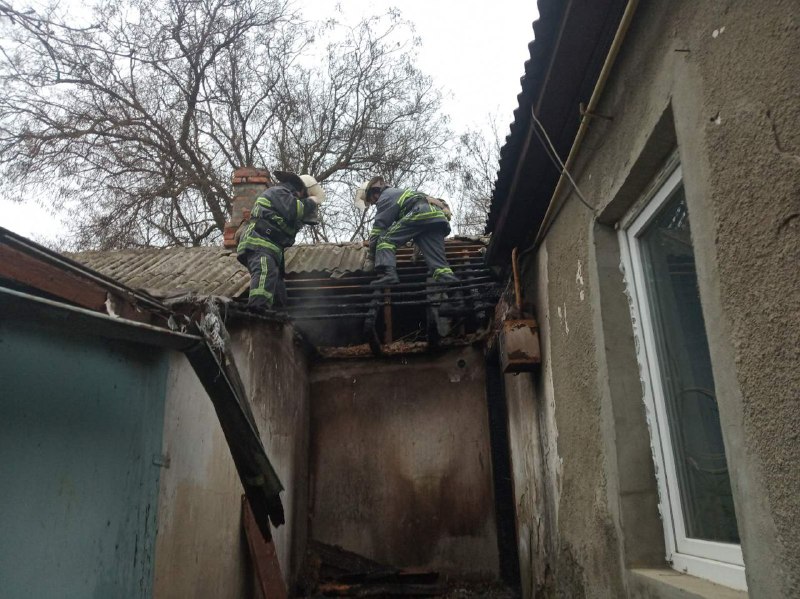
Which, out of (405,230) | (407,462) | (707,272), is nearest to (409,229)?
(405,230)

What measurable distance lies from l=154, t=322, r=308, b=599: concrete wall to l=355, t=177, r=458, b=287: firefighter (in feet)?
4.24

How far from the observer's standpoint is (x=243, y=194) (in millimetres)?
9859

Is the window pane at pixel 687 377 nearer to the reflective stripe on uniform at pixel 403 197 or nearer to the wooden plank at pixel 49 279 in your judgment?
the wooden plank at pixel 49 279

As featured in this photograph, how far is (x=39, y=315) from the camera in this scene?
112 inches

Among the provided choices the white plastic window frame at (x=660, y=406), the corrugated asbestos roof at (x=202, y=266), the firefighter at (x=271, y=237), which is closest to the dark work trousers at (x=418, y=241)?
the corrugated asbestos roof at (x=202, y=266)

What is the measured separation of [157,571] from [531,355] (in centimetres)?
283

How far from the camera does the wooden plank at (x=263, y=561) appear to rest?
5141mm

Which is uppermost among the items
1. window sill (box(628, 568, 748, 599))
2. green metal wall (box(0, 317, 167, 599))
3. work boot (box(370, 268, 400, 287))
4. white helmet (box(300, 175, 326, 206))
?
white helmet (box(300, 175, 326, 206))

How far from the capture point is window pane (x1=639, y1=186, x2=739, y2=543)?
2.19 meters

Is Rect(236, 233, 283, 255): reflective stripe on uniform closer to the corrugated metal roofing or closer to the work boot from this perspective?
the work boot

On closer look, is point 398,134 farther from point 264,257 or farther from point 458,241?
point 264,257

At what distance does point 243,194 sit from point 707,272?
8826 mm

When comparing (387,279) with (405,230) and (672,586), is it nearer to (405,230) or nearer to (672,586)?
(405,230)

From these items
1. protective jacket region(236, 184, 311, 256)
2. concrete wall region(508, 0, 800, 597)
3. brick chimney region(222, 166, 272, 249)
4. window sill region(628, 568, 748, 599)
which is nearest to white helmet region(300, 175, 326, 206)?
protective jacket region(236, 184, 311, 256)
